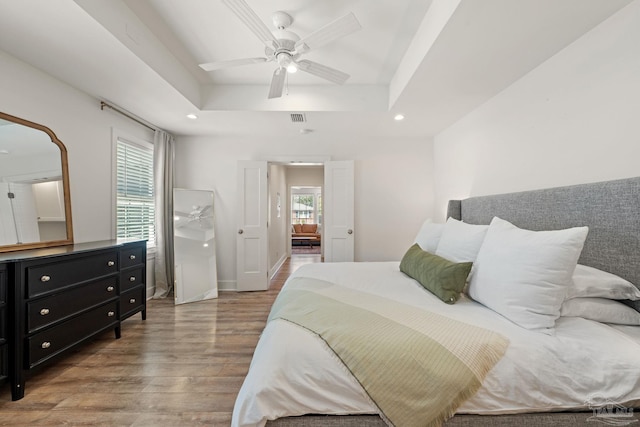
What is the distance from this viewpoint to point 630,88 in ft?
4.67

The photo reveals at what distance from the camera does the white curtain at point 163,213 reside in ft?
12.0

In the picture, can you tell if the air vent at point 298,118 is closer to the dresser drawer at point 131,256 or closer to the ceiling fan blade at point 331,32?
the ceiling fan blade at point 331,32

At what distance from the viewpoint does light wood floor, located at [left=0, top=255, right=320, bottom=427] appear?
152 cm

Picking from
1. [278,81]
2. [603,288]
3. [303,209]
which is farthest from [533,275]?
[303,209]

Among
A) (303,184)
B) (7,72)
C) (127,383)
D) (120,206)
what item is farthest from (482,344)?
(303,184)

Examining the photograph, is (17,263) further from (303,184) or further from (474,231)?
(303,184)

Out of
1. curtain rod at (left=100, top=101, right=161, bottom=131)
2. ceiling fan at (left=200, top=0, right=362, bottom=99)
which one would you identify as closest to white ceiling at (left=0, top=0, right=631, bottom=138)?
curtain rod at (left=100, top=101, right=161, bottom=131)

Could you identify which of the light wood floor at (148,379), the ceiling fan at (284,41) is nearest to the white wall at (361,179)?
the light wood floor at (148,379)

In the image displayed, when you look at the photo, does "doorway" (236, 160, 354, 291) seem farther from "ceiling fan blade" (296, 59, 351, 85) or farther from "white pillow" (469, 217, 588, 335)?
"white pillow" (469, 217, 588, 335)

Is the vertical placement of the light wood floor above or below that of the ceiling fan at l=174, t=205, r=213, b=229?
below

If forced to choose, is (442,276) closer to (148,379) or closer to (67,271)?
(148,379)

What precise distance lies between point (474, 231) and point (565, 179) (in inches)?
27.6

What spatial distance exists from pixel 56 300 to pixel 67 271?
21 centimetres

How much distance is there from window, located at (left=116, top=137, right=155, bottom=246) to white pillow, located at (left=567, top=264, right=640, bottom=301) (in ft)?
13.4
